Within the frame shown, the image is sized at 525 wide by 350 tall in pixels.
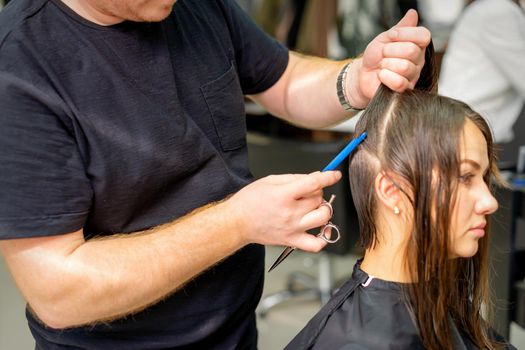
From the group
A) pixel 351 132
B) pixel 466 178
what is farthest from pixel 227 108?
pixel 351 132

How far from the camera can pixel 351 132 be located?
2.72 m

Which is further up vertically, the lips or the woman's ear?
the woman's ear

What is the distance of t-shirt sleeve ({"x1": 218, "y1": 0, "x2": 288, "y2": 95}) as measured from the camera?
1.31m

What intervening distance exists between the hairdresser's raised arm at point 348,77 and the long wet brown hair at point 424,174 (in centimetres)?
5

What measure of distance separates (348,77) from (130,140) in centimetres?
44

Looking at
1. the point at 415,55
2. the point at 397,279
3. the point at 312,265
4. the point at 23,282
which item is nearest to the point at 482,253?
the point at 397,279

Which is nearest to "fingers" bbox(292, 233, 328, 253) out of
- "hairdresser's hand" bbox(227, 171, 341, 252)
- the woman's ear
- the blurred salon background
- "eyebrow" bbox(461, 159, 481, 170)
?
"hairdresser's hand" bbox(227, 171, 341, 252)

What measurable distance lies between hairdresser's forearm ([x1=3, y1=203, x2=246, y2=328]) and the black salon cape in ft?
0.90

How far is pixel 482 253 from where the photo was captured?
3.90ft

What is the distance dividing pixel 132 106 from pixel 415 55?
46cm

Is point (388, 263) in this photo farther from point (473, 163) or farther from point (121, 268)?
point (121, 268)

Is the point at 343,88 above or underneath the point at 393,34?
underneath

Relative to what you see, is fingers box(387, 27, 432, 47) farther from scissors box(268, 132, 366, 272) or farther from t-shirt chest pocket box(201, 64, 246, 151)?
t-shirt chest pocket box(201, 64, 246, 151)

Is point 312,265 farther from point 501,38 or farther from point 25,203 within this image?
Result: point 25,203
